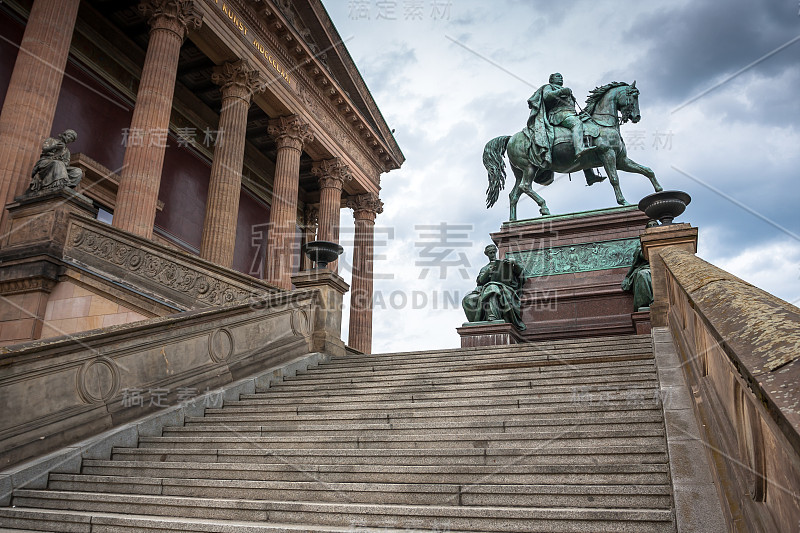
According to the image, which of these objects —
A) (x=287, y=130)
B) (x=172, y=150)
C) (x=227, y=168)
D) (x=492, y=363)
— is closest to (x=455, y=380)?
(x=492, y=363)

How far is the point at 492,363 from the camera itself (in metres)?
7.28

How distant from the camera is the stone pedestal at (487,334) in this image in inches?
414

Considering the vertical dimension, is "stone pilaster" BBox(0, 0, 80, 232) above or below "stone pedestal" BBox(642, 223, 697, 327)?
above

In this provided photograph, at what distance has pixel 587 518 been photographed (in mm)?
3211

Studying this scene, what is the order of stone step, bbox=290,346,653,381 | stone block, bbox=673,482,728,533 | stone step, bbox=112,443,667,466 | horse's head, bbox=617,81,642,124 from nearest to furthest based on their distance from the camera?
stone block, bbox=673,482,728,533
stone step, bbox=112,443,667,466
stone step, bbox=290,346,653,381
horse's head, bbox=617,81,642,124

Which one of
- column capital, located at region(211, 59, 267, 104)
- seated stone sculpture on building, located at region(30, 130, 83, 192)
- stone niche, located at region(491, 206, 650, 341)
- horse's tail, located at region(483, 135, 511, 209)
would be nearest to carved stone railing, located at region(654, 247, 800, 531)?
stone niche, located at region(491, 206, 650, 341)

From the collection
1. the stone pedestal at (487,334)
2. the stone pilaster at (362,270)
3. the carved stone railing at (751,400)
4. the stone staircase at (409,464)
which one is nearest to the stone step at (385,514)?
the stone staircase at (409,464)

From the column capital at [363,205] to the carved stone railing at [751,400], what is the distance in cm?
2382

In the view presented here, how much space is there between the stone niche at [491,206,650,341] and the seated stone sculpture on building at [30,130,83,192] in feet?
27.7

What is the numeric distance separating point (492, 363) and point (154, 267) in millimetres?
6503

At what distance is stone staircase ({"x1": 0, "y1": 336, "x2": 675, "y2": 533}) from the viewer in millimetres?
3514

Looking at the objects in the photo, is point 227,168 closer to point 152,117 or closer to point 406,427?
point 152,117

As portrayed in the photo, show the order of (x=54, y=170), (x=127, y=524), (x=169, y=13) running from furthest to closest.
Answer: (x=169, y=13)
(x=54, y=170)
(x=127, y=524)

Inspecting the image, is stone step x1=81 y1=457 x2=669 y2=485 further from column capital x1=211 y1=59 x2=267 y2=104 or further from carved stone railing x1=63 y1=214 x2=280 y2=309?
column capital x1=211 y1=59 x2=267 y2=104
